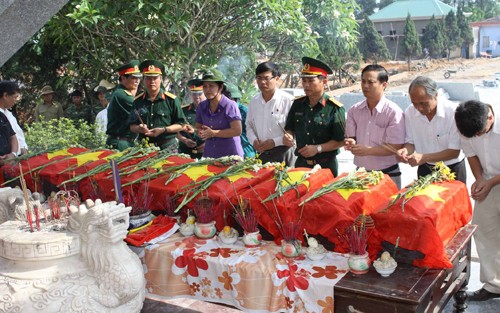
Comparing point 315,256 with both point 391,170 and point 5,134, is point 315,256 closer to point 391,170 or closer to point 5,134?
point 391,170

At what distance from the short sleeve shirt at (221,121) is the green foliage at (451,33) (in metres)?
21.7

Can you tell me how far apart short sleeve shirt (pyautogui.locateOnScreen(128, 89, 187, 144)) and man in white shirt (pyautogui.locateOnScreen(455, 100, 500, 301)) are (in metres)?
2.20

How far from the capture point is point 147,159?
3.08 metres

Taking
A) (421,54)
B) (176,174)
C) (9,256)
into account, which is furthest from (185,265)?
(421,54)

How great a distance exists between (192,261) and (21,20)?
1.57 metres

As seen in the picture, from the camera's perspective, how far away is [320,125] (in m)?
3.48

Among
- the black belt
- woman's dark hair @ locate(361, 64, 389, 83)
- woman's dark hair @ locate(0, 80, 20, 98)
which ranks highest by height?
woman's dark hair @ locate(0, 80, 20, 98)

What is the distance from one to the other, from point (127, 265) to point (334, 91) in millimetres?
17392

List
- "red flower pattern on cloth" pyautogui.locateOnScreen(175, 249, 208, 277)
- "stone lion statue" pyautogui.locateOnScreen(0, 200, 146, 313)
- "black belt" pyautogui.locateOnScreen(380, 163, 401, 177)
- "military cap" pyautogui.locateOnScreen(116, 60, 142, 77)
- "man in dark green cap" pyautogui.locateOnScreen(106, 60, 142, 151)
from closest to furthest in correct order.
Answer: "stone lion statue" pyautogui.locateOnScreen(0, 200, 146, 313) → "red flower pattern on cloth" pyautogui.locateOnScreen(175, 249, 208, 277) → "black belt" pyautogui.locateOnScreen(380, 163, 401, 177) → "man in dark green cap" pyautogui.locateOnScreen(106, 60, 142, 151) → "military cap" pyautogui.locateOnScreen(116, 60, 142, 77)

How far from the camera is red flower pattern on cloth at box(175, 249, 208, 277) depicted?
2.34 meters

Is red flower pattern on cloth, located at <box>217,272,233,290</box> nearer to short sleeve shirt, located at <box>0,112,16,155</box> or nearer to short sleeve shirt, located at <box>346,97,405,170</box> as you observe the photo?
short sleeve shirt, located at <box>346,97,405,170</box>

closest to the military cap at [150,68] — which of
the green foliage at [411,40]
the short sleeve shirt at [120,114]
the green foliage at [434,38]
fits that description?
the short sleeve shirt at [120,114]

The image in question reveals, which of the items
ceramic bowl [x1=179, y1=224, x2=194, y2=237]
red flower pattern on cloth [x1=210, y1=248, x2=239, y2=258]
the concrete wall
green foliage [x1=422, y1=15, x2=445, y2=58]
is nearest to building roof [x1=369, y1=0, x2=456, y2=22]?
green foliage [x1=422, y1=15, x2=445, y2=58]

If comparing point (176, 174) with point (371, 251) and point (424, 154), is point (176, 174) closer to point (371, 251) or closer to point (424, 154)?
point (371, 251)
